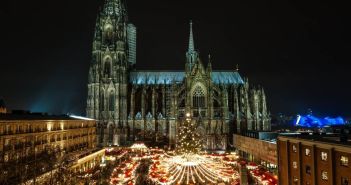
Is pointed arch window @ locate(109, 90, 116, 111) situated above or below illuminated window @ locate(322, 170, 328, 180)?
above

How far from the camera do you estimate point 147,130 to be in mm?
104688

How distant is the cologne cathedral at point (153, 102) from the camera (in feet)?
332

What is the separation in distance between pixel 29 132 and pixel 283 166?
3796cm

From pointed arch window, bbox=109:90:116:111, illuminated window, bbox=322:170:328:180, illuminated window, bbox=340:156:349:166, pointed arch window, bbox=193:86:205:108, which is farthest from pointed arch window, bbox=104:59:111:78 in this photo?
illuminated window, bbox=340:156:349:166

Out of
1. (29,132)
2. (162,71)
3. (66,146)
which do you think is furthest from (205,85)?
(29,132)

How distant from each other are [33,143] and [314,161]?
131 feet

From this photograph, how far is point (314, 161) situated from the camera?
35250mm

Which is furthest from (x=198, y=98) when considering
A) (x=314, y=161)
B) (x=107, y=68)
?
(x=314, y=161)

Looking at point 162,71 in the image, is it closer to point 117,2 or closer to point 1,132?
point 117,2

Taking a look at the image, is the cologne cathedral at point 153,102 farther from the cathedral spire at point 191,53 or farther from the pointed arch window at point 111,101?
the cathedral spire at point 191,53

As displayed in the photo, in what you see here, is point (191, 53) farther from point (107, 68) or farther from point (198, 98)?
point (107, 68)

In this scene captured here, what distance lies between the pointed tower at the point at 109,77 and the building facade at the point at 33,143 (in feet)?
62.1

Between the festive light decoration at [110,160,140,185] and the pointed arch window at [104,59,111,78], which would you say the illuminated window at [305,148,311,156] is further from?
the pointed arch window at [104,59,111,78]

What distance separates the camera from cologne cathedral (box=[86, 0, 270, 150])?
332 feet
